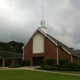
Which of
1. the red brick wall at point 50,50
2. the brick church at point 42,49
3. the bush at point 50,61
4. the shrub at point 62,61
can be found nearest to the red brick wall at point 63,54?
the brick church at point 42,49

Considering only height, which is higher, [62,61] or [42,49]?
[42,49]

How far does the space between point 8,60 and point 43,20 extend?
690 inches

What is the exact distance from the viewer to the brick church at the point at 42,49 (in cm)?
3784

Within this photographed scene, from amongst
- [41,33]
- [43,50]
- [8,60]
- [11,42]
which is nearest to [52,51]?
[43,50]

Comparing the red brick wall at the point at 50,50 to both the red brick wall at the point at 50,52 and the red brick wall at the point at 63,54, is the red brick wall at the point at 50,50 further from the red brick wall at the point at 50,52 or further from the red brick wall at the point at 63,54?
the red brick wall at the point at 63,54

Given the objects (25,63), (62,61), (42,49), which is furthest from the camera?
(42,49)

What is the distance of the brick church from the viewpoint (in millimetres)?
37844

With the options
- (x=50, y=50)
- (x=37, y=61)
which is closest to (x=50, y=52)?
(x=50, y=50)

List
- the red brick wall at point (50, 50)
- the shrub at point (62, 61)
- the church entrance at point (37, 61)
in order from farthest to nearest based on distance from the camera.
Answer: the church entrance at point (37, 61), the red brick wall at point (50, 50), the shrub at point (62, 61)

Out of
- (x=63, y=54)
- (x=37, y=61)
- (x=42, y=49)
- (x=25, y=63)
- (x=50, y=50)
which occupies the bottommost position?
(x=25, y=63)

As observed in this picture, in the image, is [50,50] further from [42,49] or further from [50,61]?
[50,61]

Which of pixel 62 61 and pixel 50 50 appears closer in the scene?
pixel 62 61

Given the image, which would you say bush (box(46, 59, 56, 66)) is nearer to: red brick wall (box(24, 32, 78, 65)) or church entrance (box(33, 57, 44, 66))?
red brick wall (box(24, 32, 78, 65))

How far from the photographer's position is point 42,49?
39188 mm
